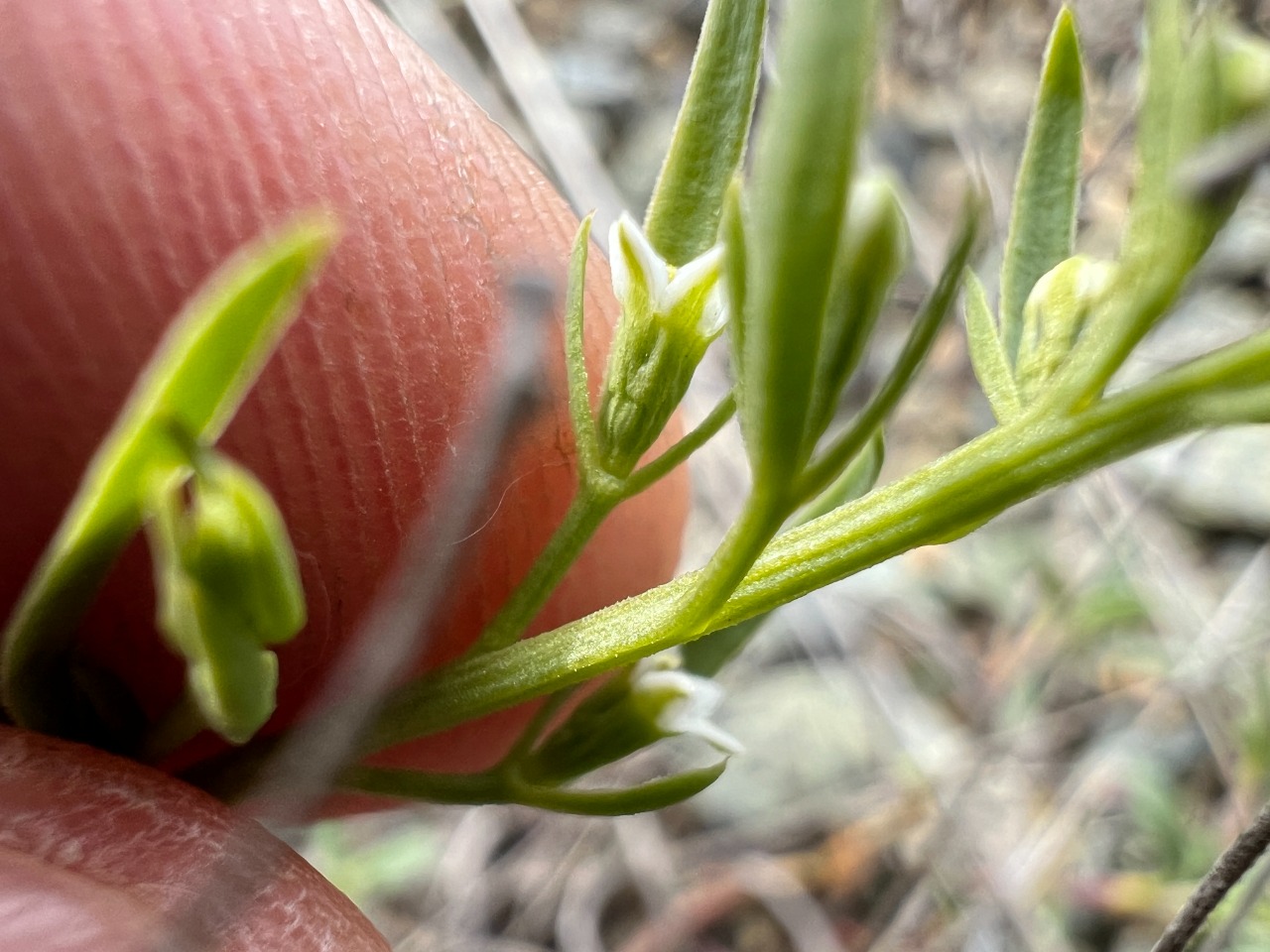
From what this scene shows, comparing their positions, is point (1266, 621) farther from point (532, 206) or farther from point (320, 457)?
point (320, 457)

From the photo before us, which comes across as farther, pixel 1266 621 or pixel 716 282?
pixel 1266 621

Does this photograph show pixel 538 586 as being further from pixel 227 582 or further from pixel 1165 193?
pixel 1165 193

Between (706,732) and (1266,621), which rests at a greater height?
(706,732)

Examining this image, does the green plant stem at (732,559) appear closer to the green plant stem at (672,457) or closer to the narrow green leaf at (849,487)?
the green plant stem at (672,457)

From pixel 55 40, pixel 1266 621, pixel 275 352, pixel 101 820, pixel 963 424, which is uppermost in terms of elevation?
pixel 55 40

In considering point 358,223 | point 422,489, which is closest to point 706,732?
point 422,489

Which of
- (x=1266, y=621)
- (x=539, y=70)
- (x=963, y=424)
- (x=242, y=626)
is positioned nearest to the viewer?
(x=242, y=626)

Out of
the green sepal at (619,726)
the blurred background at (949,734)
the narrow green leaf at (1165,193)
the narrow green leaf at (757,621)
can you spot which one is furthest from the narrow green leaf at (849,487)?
the blurred background at (949,734)
